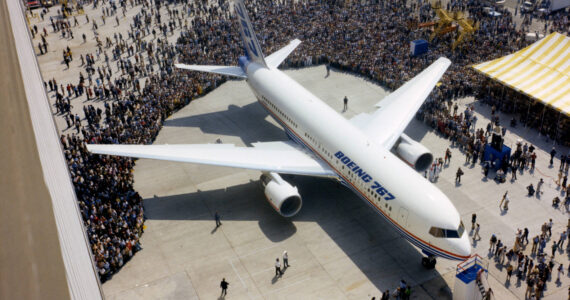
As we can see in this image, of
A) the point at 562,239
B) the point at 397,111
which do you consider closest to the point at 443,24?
the point at 397,111

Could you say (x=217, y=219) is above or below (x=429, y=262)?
above

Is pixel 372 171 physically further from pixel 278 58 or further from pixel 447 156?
pixel 278 58

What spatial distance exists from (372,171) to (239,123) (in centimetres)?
1933

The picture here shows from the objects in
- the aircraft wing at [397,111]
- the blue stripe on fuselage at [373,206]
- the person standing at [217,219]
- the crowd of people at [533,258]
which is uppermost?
the aircraft wing at [397,111]

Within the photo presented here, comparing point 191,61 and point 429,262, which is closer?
point 429,262

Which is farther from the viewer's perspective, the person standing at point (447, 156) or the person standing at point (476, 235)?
the person standing at point (447, 156)

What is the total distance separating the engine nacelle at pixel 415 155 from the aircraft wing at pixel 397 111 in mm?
975

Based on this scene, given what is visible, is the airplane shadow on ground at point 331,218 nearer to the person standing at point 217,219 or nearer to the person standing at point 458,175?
the person standing at point 217,219

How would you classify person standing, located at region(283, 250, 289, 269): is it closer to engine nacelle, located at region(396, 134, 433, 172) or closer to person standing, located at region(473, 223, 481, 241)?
person standing, located at region(473, 223, 481, 241)

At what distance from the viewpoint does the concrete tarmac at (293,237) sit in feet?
97.9

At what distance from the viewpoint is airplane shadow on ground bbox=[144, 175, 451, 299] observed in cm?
3045

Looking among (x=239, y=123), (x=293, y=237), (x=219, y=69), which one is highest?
(x=219, y=69)

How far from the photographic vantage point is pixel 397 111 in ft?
133

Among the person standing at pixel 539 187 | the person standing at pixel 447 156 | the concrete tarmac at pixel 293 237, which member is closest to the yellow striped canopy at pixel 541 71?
the concrete tarmac at pixel 293 237
